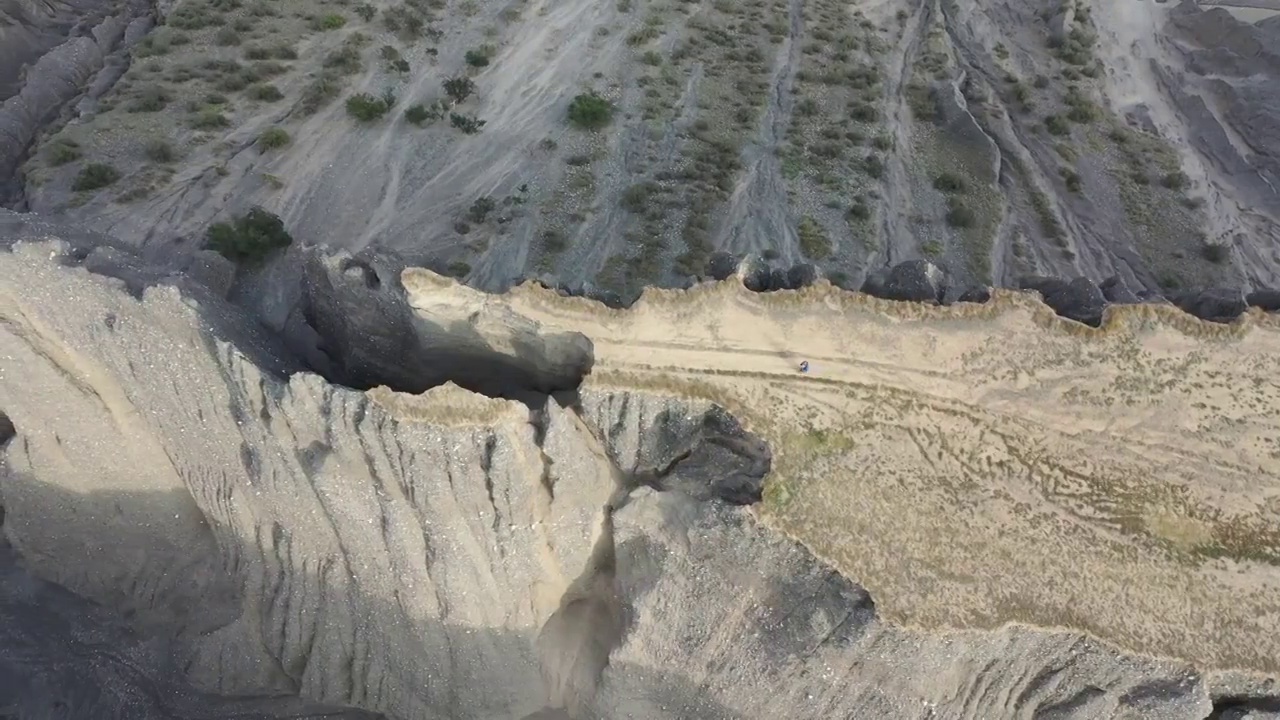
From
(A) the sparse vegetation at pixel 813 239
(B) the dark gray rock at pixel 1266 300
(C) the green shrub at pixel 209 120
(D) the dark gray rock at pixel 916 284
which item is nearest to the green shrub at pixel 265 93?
(C) the green shrub at pixel 209 120

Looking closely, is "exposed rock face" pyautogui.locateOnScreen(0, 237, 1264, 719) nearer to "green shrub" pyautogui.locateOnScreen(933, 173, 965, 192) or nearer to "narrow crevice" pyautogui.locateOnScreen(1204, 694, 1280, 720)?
"narrow crevice" pyautogui.locateOnScreen(1204, 694, 1280, 720)

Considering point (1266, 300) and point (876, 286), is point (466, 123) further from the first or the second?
point (1266, 300)

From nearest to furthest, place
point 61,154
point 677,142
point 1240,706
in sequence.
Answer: point 1240,706
point 61,154
point 677,142

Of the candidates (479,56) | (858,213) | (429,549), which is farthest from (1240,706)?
(479,56)

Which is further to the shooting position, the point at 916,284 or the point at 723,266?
the point at 723,266

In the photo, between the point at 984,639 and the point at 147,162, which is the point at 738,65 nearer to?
the point at 147,162

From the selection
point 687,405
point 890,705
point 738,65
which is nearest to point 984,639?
point 890,705

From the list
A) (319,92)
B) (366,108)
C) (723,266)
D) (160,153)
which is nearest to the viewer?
(723,266)
